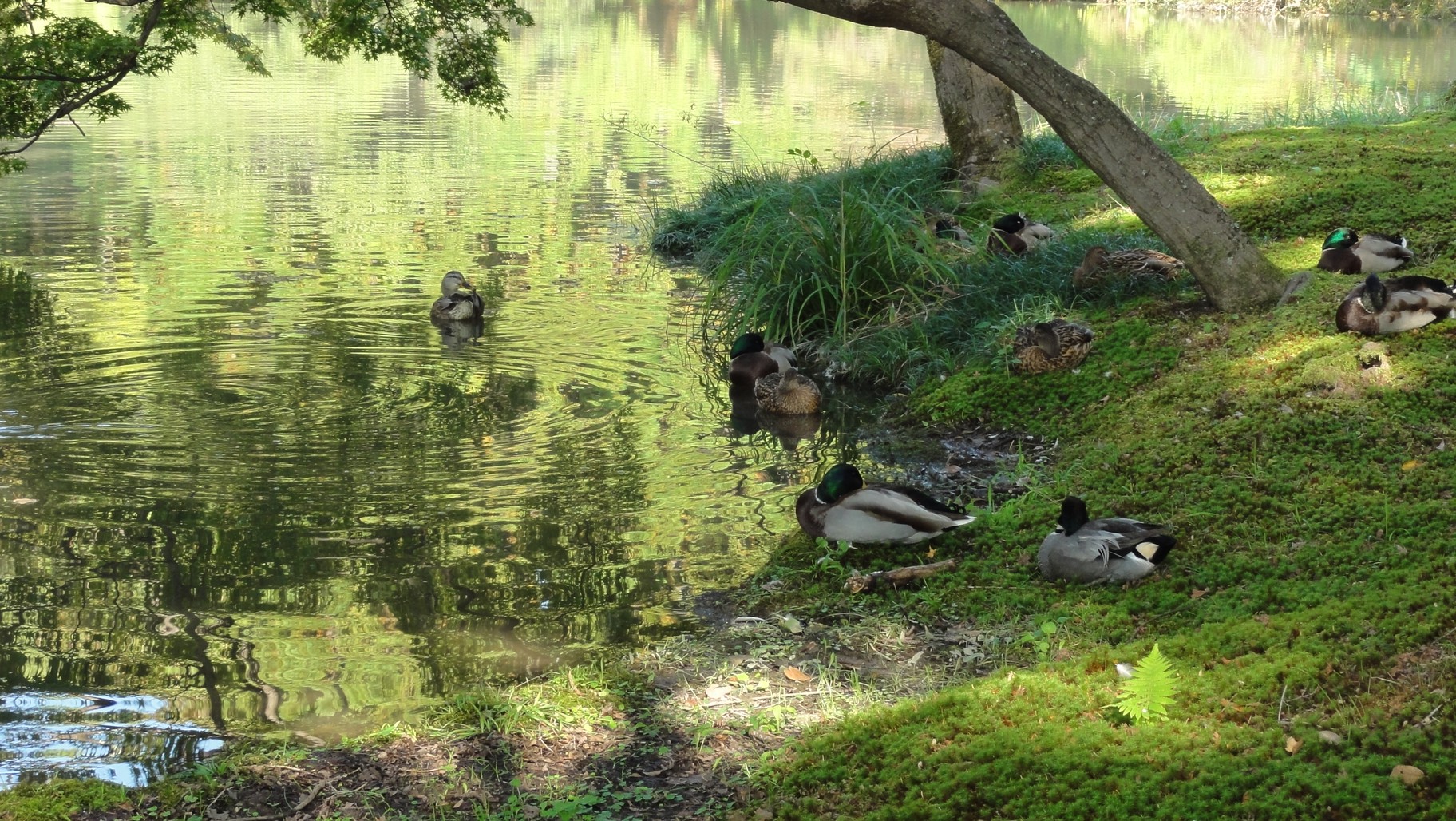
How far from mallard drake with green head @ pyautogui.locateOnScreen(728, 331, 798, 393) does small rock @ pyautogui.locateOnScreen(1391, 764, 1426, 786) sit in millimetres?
6367

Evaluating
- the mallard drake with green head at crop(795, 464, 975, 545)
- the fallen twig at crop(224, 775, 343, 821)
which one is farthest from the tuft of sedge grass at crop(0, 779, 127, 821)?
the mallard drake with green head at crop(795, 464, 975, 545)

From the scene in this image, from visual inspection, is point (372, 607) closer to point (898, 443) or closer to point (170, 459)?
point (170, 459)

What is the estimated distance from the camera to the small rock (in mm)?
3562

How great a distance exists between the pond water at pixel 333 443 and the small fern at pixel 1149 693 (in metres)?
2.32

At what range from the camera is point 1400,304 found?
7.10 meters

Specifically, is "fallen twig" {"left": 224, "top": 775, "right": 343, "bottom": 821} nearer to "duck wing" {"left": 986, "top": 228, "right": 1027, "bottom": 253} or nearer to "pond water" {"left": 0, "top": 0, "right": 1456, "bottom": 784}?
"pond water" {"left": 0, "top": 0, "right": 1456, "bottom": 784}

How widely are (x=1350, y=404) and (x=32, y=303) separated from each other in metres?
11.0

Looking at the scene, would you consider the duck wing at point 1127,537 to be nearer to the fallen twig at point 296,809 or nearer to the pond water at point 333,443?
the pond water at point 333,443

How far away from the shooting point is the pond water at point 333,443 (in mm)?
5559

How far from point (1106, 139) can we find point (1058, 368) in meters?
1.68

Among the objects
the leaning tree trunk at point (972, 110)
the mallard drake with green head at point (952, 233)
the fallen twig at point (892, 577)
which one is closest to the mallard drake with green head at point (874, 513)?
the fallen twig at point (892, 577)

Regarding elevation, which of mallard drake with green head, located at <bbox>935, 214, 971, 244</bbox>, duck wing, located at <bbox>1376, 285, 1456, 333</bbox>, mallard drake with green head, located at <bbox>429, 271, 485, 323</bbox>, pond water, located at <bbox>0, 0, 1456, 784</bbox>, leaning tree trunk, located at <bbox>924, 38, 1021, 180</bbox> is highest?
leaning tree trunk, located at <bbox>924, 38, 1021, 180</bbox>

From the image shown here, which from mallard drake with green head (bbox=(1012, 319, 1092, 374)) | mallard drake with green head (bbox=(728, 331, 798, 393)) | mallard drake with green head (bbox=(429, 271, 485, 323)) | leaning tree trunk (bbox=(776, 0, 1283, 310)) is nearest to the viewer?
leaning tree trunk (bbox=(776, 0, 1283, 310))

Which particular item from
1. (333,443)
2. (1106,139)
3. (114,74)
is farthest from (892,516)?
(114,74)
